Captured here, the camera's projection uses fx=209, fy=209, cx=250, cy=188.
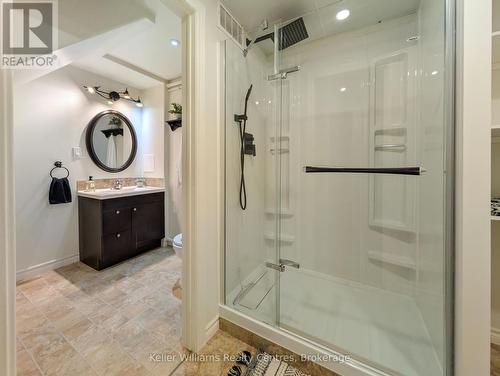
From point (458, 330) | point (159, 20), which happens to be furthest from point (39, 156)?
point (458, 330)

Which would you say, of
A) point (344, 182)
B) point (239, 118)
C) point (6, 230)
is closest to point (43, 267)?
point (6, 230)

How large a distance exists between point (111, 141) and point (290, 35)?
102 inches

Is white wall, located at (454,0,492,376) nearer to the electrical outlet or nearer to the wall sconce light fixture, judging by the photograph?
the wall sconce light fixture

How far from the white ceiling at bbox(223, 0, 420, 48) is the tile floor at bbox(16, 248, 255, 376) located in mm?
2378

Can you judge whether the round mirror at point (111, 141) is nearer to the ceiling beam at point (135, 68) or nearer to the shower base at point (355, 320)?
the ceiling beam at point (135, 68)

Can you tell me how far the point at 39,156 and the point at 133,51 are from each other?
1520 millimetres

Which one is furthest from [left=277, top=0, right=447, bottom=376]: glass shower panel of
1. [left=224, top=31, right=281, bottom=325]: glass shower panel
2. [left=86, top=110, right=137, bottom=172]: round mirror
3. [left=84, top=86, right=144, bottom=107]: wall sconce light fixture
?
[left=86, top=110, right=137, bottom=172]: round mirror

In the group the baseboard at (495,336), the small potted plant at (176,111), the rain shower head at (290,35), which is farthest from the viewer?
the small potted plant at (176,111)

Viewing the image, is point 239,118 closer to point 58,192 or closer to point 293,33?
point 293,33

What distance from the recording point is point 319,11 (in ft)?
5.31

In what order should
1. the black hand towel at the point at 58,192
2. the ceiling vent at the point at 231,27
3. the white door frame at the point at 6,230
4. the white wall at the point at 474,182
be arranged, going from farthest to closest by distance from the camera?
1. the black hand towel at the point at 58,192
2. the ceiling vent at the point at 231,27
3. the white wall at the point at 474,182
4. the white door frame at the point at 6,230

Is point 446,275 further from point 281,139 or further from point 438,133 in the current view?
point 281,139

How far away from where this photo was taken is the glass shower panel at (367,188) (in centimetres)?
123

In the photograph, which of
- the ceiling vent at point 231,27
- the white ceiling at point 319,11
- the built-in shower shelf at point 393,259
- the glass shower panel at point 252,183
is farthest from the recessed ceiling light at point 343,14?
the built-in shower shelf at point 393,259
